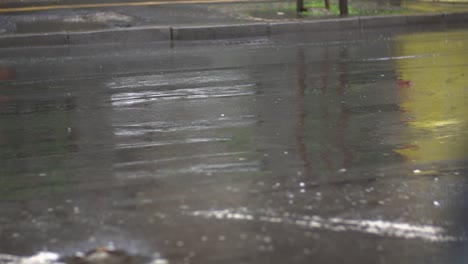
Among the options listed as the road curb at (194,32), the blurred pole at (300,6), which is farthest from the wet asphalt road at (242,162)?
the blurred pole at (300,6)

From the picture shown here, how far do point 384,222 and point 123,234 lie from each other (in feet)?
4.82

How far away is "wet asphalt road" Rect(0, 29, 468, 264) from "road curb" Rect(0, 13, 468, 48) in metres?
3.43

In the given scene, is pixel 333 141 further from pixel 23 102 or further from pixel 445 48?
pixel 445 48

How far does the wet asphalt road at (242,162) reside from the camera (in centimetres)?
487

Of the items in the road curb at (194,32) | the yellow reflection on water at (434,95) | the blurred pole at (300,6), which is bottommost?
the yellow reflection on water at (434,95)

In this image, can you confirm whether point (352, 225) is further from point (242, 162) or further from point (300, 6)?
point (300, 6)

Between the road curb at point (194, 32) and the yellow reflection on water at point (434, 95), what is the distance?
86.5 inches

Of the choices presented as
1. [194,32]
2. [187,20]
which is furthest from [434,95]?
[187,20]

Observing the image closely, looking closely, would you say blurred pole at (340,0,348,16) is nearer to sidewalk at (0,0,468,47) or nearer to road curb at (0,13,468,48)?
sidewalk at (0,0,468,47)

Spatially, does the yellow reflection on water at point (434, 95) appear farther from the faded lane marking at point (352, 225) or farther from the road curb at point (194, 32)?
the road curb at point (194, 32)

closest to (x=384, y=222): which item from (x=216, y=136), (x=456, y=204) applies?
(x=456, y=204)

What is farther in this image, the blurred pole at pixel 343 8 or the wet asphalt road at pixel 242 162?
the blurred pole at pixel 343 8

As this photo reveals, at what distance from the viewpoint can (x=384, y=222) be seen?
513 centimetres

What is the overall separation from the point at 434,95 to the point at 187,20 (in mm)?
8749
